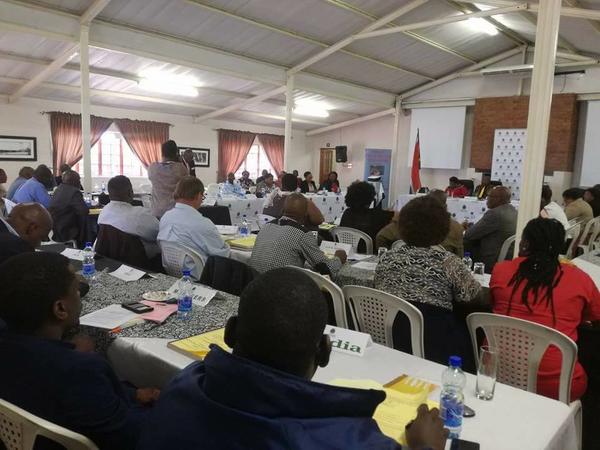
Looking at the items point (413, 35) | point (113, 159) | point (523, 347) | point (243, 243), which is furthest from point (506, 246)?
point (113, 159)

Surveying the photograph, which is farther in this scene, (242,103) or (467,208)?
(242,103)

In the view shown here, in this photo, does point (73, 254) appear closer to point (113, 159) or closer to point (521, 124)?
point (113, 159)

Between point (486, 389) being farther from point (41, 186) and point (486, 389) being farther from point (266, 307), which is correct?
point (41, 186)

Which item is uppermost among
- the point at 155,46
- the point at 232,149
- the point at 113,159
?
the point at 155,46

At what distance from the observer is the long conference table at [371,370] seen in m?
1.41

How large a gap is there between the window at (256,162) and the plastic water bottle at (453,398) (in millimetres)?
13830

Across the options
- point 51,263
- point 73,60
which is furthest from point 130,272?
point 73,60

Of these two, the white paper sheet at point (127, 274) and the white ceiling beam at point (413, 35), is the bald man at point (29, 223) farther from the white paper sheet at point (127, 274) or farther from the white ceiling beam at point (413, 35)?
the white ceiling beam at point (413, 35)

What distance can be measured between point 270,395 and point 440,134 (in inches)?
509

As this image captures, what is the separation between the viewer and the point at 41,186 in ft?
20.2

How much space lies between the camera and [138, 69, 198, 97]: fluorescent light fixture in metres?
10.2

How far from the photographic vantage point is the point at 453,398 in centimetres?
148

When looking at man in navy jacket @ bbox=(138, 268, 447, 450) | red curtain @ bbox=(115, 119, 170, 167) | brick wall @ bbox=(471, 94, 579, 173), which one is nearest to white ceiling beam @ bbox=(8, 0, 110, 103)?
red curtain @ bbox=(115, 119, 170, 167)

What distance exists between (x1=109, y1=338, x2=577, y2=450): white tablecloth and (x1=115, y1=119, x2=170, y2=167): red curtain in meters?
11.1
